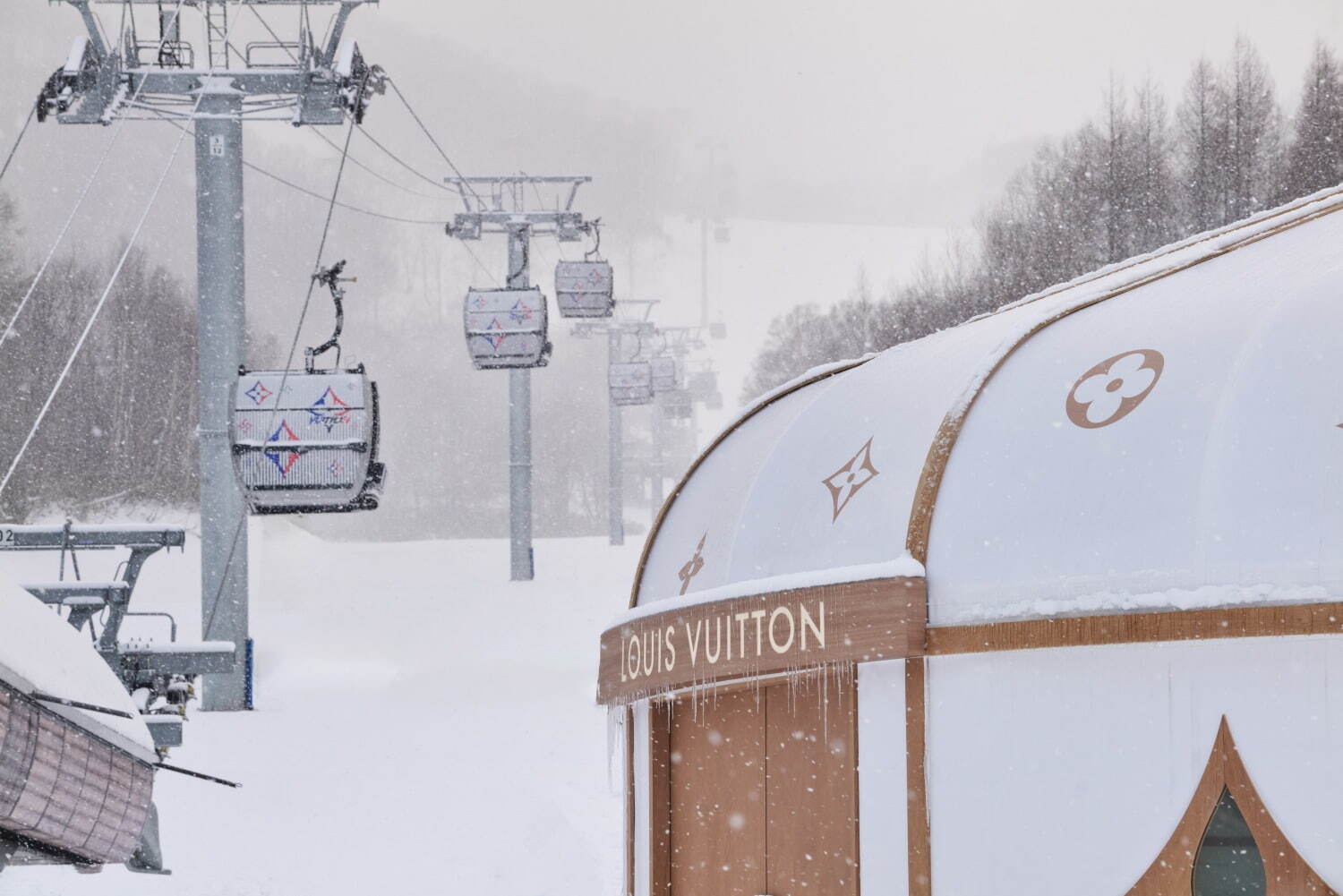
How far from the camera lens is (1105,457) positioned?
230 inches

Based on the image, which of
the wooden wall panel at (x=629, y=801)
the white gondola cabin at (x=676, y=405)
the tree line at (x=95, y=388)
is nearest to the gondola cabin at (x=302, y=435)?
the wooden wall panel at (x=629, y=801)

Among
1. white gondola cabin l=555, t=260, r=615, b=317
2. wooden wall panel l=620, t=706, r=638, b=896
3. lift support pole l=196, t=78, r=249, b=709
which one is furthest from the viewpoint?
white gondola cabin l=555, t=260, r=615, b=317

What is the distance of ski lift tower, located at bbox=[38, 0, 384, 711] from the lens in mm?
17609

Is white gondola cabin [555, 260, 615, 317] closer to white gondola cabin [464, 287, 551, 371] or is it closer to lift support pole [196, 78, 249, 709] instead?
white gondola cabin [464, 287, 551, 371]

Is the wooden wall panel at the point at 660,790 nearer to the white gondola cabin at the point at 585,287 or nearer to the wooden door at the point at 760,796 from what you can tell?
the wooden door at the point at 760,796

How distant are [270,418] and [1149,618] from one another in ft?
33.3

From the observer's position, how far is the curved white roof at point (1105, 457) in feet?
17.6

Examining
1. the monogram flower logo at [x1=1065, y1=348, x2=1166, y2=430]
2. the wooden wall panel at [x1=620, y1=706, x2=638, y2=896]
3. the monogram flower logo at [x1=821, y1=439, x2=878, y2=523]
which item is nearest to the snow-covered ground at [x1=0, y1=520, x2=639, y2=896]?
the wooden wall panel at [x1=620, y1=706, x2=638, y2=896]

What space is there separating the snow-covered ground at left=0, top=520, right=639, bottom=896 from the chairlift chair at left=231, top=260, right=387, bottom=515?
2518mm

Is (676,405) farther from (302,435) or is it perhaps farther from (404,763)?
(302,435)

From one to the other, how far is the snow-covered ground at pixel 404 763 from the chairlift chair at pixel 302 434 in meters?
2.52

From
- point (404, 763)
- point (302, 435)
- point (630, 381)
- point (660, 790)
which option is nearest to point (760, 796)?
point (660, 790)

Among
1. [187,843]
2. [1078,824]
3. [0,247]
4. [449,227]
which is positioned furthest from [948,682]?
[0,247]

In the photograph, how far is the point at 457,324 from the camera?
79.1 metres
